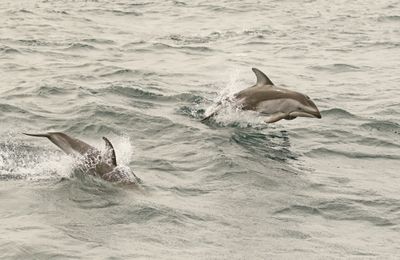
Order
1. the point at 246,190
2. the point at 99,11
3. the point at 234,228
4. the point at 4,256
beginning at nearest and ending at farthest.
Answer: the point at 4,256, the point at 234,228, the point at 246,190, the point at 99,11

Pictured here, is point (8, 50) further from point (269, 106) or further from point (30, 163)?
point (30, 163)

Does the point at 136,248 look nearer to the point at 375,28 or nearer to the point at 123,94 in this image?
the point at 123,94

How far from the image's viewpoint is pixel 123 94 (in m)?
15.9

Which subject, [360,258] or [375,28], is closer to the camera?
[360,258]

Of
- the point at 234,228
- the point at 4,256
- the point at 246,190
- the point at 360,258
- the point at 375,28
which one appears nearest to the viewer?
the point at 4,256

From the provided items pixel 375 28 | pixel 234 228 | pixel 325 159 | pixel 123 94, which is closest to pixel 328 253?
pixel 234 228

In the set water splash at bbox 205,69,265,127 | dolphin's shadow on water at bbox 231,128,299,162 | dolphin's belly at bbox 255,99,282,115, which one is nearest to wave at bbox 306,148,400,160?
dolphin's shadow on water at bbox 231,128,299,162

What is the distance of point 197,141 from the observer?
1288 cm

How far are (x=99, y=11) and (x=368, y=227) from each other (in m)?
19.2

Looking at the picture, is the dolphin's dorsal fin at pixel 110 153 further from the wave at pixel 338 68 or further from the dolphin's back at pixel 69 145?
the wave at pixel 338 68

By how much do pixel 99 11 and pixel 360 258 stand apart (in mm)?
20136

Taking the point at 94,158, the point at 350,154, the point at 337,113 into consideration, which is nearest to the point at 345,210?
the point at 350,154

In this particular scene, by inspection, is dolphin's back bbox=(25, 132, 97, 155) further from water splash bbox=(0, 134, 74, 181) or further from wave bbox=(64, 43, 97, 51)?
wave bbox=(64, 43, 97, 51)

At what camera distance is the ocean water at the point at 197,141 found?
8.72m
